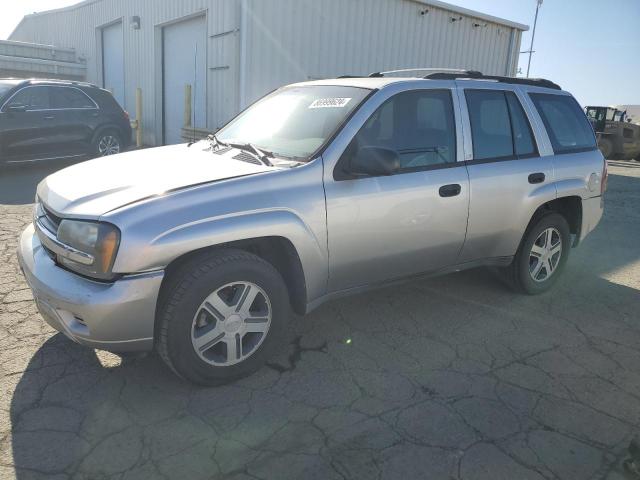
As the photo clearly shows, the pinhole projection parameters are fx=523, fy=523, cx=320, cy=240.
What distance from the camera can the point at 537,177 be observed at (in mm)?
4121

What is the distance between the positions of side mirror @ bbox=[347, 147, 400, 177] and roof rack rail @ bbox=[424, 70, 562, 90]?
3.33ft

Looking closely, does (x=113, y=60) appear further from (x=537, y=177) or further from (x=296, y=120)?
(x=537, y=177)

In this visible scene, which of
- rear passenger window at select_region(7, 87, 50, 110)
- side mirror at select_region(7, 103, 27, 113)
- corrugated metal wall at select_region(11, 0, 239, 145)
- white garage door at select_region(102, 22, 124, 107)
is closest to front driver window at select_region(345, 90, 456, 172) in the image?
corrugated metal wall at select_region(11, 0, 239, 145)

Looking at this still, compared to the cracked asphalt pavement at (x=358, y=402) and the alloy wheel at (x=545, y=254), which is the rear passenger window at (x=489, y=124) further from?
the cracked asphalt pavement at (x=358, y=402)

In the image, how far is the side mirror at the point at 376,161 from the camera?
10.0 feet

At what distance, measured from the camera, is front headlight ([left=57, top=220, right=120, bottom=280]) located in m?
2.53

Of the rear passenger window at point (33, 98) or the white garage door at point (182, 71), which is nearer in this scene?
the rear passenger window at point (33, 98)

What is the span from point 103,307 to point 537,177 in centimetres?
329

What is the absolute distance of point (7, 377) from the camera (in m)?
2.95

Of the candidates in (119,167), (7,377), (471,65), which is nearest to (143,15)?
(471,65)

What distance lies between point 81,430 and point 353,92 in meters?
2.57

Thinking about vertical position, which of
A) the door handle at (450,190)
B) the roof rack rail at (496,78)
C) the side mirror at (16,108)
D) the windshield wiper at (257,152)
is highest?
the roof rack rail at (496,78)

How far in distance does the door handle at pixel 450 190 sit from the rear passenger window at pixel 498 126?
1.06ft

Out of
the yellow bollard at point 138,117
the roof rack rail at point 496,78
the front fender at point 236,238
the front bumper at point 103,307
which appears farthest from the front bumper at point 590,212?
the yellow bollard at point 138,117
